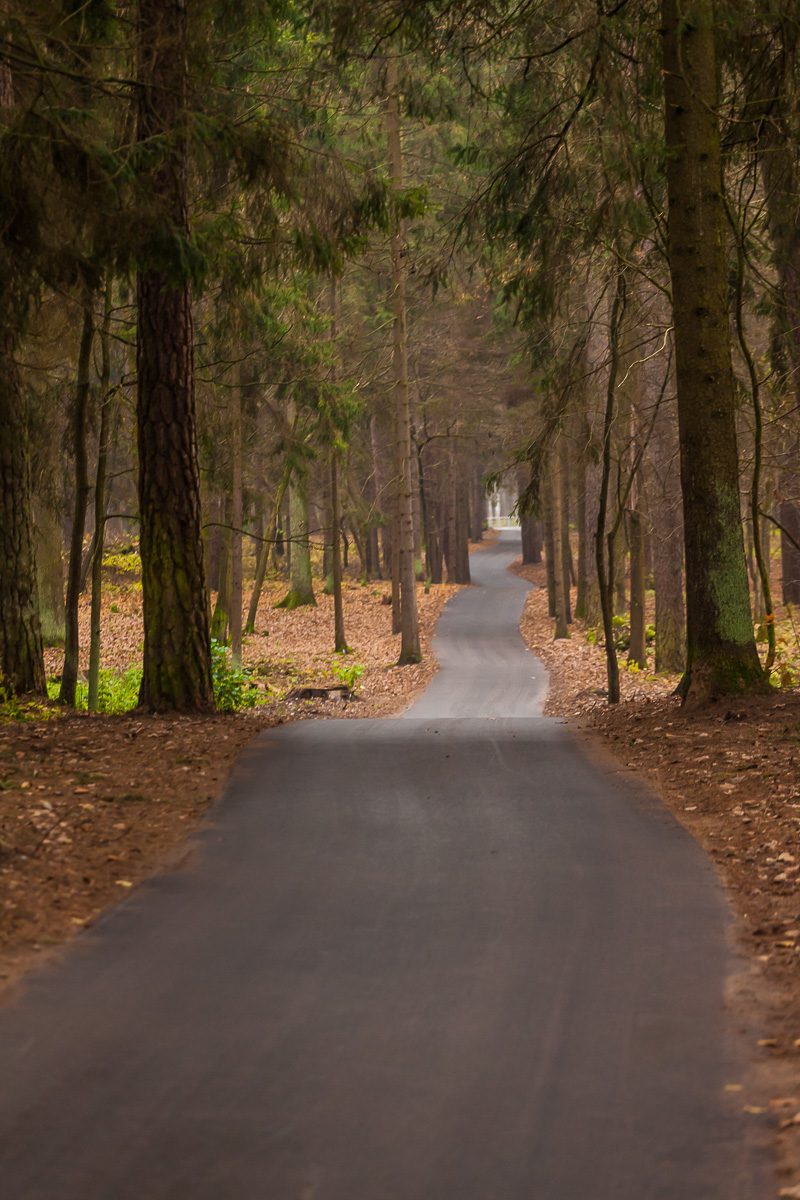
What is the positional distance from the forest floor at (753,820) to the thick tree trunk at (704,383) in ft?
1.97

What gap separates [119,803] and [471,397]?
3414cm

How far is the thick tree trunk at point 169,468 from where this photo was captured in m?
12.7

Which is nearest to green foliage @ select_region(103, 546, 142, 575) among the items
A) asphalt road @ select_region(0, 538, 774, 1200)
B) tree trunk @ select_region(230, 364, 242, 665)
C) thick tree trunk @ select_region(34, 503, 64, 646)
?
thick tree trunk @ select_region(34, 503, 64, 646)

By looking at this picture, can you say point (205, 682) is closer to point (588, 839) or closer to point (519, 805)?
point (519, 805)

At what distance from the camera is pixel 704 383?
476 inches

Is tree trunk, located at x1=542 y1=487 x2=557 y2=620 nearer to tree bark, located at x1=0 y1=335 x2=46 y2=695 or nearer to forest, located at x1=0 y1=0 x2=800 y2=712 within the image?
forest, located at x1=0 y1=0 x2=800 y2=712

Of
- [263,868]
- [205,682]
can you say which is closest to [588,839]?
[263,868]

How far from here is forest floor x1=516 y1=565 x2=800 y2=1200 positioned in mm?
4395

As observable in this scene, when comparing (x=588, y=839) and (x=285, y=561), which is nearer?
(x=588, y=839)

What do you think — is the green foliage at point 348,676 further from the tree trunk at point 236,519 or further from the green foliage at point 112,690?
the green foliage at point 112,690

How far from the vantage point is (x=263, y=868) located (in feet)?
23.4

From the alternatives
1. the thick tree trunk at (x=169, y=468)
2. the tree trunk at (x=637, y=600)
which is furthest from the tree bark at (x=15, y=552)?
the tree trunk at (x=637, y=600)

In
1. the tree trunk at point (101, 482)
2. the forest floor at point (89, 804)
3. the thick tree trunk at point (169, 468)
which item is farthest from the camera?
the tree trunk at point (101, 482)

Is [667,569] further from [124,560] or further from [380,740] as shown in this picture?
[124,560]
